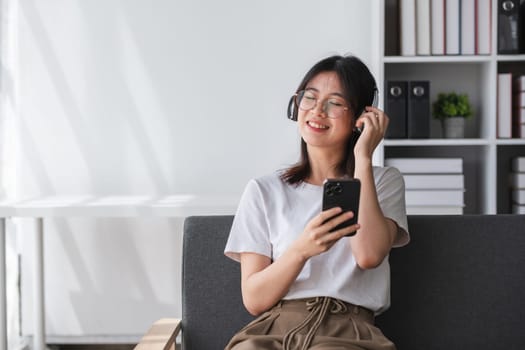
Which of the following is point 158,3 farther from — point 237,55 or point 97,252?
point 97,252

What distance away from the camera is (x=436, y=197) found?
3049 millimetres

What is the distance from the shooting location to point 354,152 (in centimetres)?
176

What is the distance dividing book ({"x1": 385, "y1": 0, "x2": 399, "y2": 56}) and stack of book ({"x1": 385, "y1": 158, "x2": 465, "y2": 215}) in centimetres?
53

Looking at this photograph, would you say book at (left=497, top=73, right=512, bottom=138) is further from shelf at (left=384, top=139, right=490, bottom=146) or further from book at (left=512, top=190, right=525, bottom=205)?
Answer: book at (left=512, top=190, right=525, bottom=205)

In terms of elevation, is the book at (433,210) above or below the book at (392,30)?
below

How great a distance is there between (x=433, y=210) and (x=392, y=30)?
2.81 ft

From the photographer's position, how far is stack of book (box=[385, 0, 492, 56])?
303 cm

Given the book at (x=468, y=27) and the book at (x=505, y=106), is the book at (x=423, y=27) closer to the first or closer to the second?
the book at (x=468, y=27)

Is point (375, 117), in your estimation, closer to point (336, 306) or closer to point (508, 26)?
point (336, 306)

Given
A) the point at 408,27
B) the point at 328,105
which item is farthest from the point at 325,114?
the point at 408,27

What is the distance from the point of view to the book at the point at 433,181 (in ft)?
9.99

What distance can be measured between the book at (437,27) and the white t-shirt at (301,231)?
1374 mm

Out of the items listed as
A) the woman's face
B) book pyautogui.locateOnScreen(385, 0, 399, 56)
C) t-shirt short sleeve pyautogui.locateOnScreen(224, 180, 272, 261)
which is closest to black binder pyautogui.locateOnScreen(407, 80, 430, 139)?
book pyautogui.locateOnScreen(385, 0, 399, 56)

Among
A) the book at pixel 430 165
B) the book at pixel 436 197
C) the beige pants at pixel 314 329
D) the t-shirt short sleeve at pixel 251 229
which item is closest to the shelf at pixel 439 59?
the book at pixel 430 165
